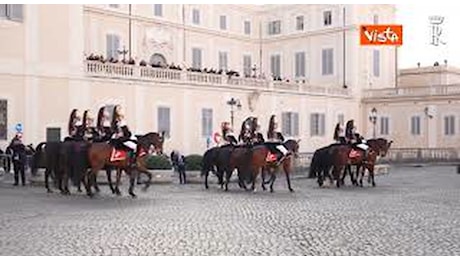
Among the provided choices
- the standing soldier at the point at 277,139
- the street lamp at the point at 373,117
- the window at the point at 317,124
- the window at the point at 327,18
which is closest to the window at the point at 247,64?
the window at the point at 327,18

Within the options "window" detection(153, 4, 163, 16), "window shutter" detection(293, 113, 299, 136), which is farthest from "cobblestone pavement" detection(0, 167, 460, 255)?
"window" detection(153, 4, 163, 16)

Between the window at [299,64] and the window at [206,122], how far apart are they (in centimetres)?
1751

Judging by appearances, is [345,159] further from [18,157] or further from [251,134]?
[18,157]

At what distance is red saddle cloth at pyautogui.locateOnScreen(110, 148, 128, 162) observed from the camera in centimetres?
1697

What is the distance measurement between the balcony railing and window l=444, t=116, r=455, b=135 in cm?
170

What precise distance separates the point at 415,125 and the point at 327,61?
838cm

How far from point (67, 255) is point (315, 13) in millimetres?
47972

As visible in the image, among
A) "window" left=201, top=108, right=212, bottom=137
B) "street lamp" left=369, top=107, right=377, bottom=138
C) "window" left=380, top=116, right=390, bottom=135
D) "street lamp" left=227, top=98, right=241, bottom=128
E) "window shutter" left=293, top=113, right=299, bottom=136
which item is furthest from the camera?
"window" left=380, top=116, right=390, bottom=135

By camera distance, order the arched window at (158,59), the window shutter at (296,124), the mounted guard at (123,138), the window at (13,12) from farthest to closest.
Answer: the arched window at (158,59) → the window shutter at (296,124) → the window at (13,12) → the mounted guard at (123,138)

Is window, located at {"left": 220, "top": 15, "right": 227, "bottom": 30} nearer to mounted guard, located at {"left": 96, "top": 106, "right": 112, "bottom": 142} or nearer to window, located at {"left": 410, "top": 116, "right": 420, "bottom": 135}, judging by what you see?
window, located at {"left": 410, "top": 116, "right": 420, "bottom": 135}

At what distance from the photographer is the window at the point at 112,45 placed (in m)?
45.4

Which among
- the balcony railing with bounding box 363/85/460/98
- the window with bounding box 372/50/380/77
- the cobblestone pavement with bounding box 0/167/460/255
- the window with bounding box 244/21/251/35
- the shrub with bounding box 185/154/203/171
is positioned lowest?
the cobblestone pavement with bounding box 0/167/460/255

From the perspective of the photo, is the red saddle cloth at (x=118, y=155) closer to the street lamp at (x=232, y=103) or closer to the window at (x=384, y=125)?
the street lamp at (x=232, y=103)

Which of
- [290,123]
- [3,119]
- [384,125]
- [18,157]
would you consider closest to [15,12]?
[3,119]
